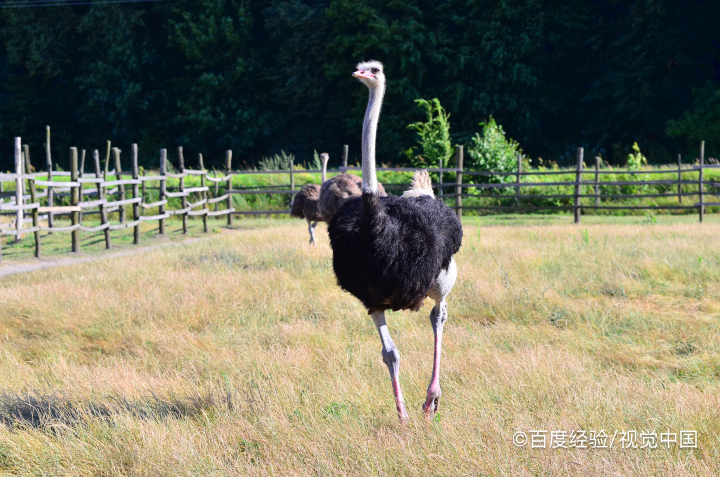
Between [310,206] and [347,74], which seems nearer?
[310,206]

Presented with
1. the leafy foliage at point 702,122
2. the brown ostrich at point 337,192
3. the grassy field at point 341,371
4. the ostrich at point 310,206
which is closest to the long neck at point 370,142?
the grassy field at point 341,371

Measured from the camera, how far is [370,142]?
10.6 feet

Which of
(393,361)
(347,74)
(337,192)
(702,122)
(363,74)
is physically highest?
(347,74)

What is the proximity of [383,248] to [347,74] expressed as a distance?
24.8m

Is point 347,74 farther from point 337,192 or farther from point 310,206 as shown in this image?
point 337,192

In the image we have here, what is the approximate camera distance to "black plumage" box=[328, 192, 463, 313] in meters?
3.22

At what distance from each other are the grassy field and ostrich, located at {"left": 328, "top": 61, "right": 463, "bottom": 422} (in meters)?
0.42

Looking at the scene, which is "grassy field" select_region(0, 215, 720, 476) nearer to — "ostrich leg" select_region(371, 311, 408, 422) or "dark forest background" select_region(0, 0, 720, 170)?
"ostrich leg" select_region(371, 311, 408, 422)

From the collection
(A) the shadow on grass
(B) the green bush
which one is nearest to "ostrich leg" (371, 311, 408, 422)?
(A) the shadow on grass

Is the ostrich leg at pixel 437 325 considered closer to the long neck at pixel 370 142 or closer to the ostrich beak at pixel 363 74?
the long neck at pixel 370 142

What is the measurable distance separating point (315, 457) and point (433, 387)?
0.76 m

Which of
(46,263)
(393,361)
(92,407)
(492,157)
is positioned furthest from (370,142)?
(492,157)

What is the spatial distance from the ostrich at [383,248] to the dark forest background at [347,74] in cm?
2199

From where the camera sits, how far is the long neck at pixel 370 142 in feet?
10.4
